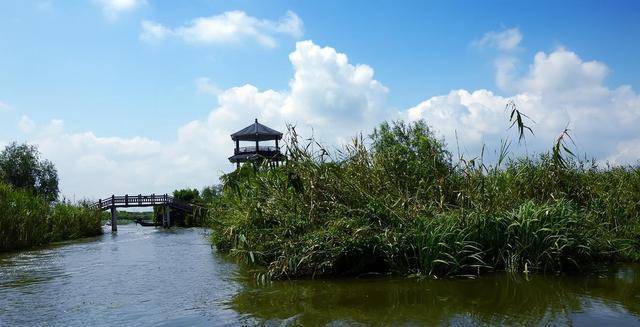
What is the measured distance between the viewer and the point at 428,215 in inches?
415

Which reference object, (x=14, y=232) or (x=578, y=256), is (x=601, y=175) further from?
(x=14, y=232)

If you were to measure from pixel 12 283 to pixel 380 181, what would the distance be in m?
8.40

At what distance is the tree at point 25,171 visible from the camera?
54.3 m

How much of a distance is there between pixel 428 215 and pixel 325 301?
10.9ft

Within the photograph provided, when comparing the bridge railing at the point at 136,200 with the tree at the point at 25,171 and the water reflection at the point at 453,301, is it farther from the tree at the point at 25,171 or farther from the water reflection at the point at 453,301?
the water reflection at the point at 453,301

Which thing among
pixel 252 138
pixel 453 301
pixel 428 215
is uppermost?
pixel 252 138

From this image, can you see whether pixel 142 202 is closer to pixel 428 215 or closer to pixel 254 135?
pixel 254 135

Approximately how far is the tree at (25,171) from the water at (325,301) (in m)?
48.1

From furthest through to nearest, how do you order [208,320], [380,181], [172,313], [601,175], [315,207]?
[601,175]
[380,181]
[315,207]
[172,313]
[208,320]

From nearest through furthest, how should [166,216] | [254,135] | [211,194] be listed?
[211,194]
[254,135]
[166,216]

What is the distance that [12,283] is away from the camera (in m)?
11.7

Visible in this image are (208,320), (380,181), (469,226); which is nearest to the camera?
(208,320)

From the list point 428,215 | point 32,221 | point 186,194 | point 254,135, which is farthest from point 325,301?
point 186,194

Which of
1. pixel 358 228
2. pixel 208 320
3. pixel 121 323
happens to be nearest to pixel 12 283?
pixel 121 323
